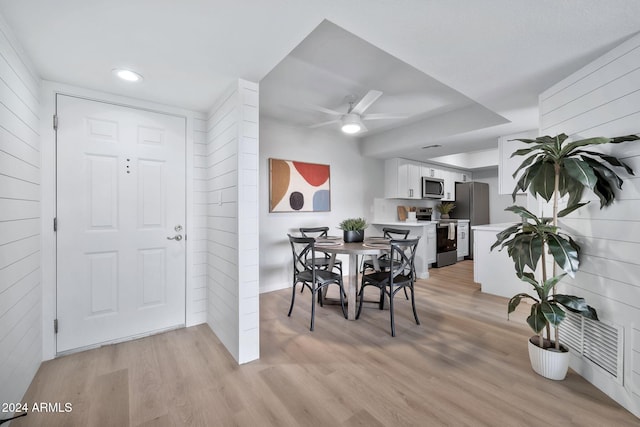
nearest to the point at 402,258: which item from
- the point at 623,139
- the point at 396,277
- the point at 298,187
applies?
the point at 396,277

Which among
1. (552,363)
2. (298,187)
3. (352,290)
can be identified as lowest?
(552,363)

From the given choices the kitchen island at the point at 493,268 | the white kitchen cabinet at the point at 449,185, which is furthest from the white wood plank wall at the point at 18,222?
the white kitchen cabinet at the point at 449,185

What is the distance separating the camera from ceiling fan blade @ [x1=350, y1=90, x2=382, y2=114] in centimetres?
253

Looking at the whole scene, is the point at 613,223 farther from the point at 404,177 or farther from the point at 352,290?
the point at 404,177

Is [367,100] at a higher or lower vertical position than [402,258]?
higher

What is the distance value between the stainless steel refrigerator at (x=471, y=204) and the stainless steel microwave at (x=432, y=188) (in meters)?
0.78

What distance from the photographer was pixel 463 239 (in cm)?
618

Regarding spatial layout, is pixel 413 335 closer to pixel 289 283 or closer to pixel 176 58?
pixel 289 283

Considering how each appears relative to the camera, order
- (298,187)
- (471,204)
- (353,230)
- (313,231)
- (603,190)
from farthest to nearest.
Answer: (471,204) < (298,187) < (313,231) < (353,230) < (603,190)

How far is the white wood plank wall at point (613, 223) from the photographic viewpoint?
5.27 feet

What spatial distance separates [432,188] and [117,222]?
5536 millimetres

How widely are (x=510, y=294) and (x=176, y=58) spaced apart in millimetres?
4511

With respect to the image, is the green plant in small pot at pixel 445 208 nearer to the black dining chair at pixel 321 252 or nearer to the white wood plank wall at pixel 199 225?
the black dining chair at pixel 321 252

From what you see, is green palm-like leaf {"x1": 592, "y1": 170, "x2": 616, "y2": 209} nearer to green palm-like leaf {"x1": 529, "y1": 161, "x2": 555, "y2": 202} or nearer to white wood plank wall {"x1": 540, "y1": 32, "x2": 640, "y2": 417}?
white wood plank wall {"x1": 540, "y1": 32, "x2": 640, "y2": 417}
